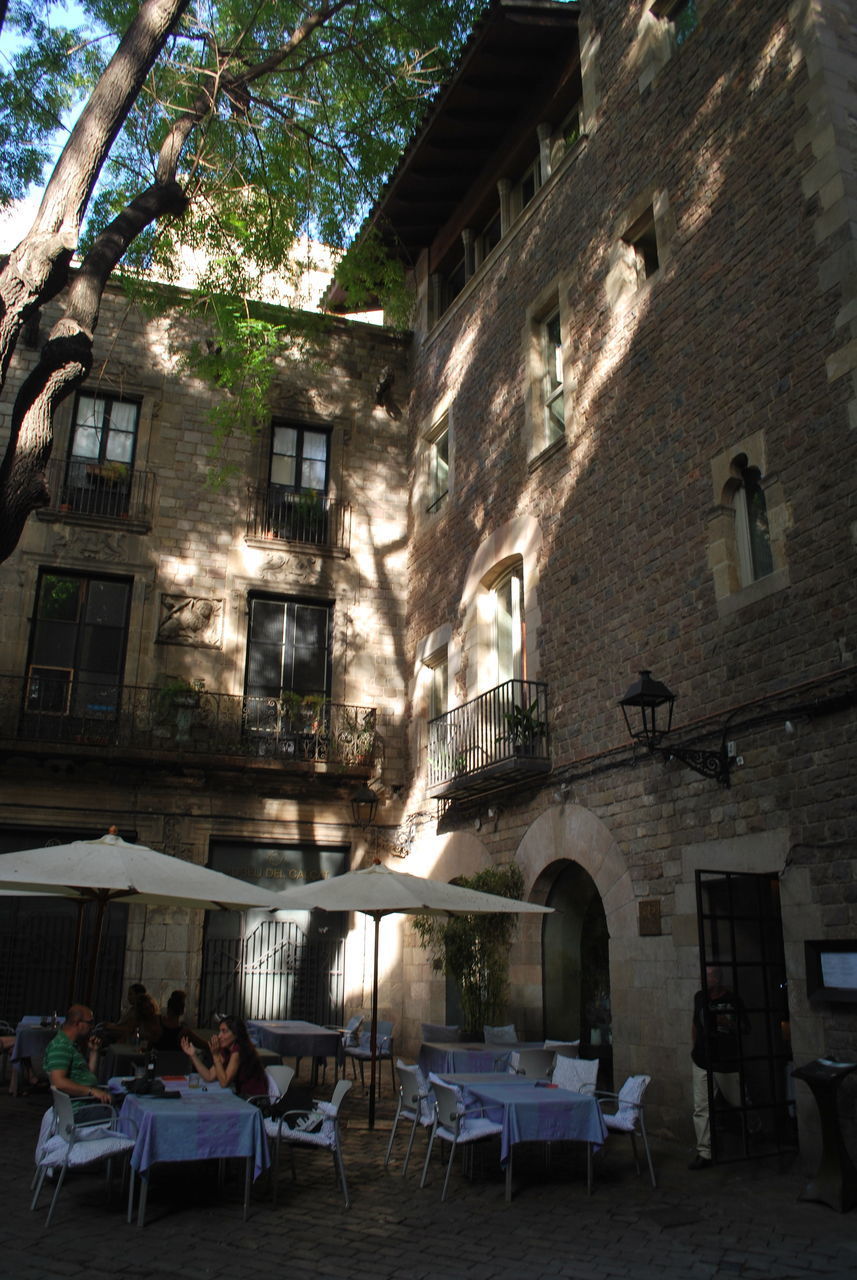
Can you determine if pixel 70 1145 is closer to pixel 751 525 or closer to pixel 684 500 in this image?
pixel 751 525

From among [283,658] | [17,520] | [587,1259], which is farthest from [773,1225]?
[283,658]

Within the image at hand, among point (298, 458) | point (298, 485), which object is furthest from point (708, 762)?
point (298, 458)

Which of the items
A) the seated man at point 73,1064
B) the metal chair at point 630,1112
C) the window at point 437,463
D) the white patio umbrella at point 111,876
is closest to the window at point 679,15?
the window at point 437,463

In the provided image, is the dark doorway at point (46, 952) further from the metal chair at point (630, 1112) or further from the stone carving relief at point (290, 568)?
the metal chair at point (630, 1112)

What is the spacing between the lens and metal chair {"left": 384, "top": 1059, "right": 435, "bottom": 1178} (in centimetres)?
734

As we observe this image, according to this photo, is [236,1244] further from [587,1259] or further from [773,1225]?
[773,1225]

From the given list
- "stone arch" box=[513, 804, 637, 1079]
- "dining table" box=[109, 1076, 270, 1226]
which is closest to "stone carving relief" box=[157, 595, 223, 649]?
"stone arch" box=[513, 804, 637, 1079]

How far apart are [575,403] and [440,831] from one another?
19.7ft

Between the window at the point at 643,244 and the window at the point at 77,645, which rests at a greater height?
the window at the point at 643,244

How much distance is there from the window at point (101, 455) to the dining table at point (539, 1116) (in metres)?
11.4

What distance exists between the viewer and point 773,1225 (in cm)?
588

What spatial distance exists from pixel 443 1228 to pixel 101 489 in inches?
496

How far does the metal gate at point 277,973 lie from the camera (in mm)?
14250

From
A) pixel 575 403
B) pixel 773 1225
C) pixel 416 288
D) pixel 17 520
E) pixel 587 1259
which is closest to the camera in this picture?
pixel 587 1259
